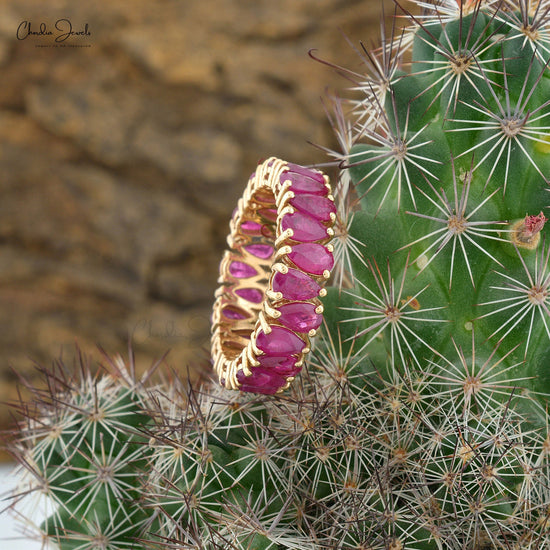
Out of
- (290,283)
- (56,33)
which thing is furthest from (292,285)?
(56,33)

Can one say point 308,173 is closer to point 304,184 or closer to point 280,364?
point 304,184

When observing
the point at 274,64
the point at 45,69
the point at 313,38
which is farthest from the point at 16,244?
the point at 313,38

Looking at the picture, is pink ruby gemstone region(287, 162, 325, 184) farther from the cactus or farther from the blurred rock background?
the blurred rock background

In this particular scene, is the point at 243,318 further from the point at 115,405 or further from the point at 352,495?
the point at 352,495

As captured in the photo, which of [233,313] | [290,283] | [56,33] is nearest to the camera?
[290,283]

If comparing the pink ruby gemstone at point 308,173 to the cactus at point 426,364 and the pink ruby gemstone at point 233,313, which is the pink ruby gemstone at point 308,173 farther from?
the pink ruby gemstone at point 233,313

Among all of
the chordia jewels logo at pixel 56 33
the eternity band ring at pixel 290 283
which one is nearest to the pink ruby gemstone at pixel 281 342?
the eternity band ring at pixel 290 283
